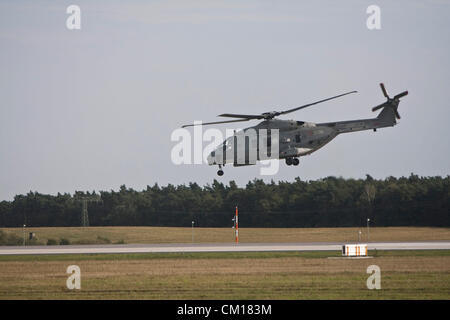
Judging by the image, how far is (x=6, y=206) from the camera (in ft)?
411

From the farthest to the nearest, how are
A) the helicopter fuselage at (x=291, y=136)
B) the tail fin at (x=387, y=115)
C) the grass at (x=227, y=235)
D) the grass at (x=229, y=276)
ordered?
the grass at (x=227, y=235)
the tail fin at (x=387, y=115)
the helicopter fuselage at (x=291, y=136)
the grass at (x=229, y=276)

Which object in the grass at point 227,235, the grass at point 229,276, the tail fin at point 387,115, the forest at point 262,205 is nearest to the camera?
the grass at point 229,276

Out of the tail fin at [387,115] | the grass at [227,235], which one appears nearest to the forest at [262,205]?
the grass at [227,235]

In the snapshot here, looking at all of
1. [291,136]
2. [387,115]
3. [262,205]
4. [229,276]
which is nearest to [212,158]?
[291,136]

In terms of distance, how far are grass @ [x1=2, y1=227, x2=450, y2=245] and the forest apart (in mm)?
10429

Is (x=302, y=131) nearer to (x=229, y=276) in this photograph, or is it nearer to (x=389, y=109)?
(x=389, y=109)

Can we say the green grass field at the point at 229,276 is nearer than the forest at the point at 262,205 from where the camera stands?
Yes

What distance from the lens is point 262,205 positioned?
111750 millimetres

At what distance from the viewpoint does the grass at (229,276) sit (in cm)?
3438

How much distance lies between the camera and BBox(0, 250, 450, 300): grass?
34.4 meters

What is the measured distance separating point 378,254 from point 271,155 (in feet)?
35.9

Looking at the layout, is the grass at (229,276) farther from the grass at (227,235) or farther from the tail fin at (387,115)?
the grass at (227,235)

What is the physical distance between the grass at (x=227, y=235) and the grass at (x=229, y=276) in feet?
84.2

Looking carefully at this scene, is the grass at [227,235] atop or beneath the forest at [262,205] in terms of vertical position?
beneath
